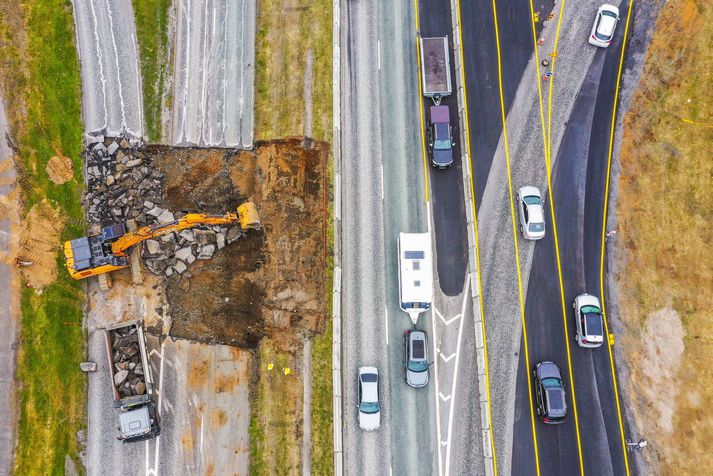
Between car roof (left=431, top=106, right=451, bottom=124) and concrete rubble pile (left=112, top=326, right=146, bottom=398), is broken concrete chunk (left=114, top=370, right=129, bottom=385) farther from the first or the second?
car roof (left=431, top=106, right=451, bottom=124)

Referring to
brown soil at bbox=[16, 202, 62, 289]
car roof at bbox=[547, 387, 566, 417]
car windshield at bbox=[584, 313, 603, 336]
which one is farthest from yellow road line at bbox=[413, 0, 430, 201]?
brown soil at bbox=[16, 202, 62, 289]

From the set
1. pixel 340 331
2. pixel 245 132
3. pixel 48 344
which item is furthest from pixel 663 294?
pixel 48 344

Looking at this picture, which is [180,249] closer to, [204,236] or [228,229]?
[204,236]

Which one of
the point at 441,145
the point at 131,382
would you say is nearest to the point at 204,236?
the point at 131,382

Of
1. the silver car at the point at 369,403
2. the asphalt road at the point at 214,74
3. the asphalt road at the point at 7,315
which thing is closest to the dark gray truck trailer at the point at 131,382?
the asphalt road at the point at 7,315

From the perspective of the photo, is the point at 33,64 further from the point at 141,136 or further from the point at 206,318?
the point at 206,318
